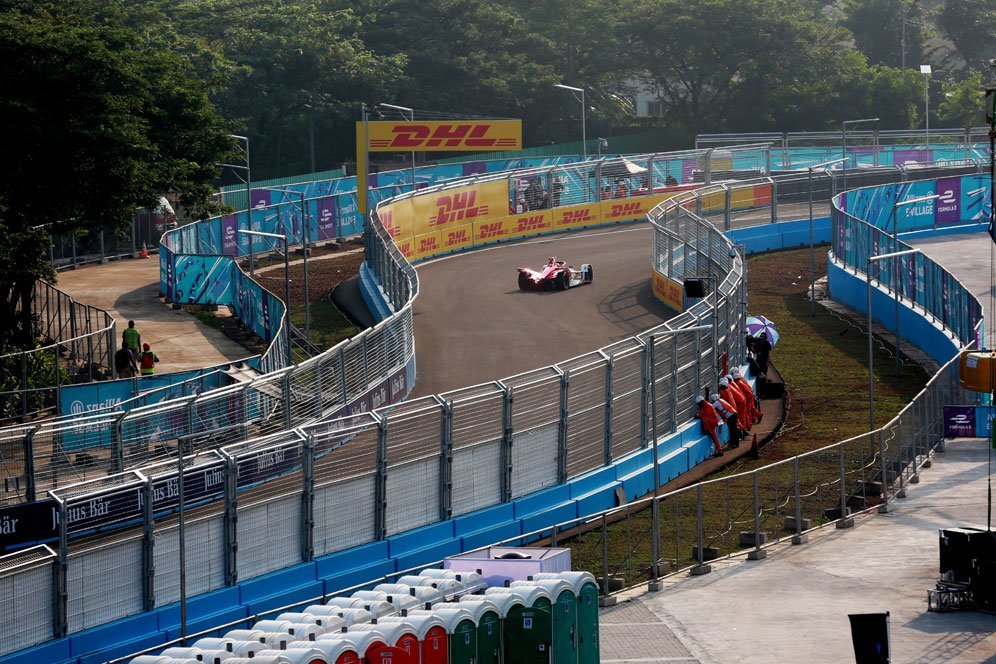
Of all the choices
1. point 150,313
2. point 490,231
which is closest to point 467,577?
point 150,313

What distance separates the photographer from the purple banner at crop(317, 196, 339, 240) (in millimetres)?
65062

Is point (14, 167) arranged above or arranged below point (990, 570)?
above

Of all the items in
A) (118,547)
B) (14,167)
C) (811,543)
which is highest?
(14,167)

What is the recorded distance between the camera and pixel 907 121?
108 metres

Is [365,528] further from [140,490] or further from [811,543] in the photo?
[811,543]

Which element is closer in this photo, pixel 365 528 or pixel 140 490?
pixel 140 490

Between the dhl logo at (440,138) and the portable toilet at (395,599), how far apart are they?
158 feet

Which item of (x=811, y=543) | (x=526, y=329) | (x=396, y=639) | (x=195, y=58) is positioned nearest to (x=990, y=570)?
(x=811, y=543)

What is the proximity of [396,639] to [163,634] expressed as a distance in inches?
210

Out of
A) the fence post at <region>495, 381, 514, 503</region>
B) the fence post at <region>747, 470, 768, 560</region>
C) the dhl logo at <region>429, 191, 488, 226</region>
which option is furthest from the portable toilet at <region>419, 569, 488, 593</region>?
the dhl logo at <region>429, 191, 488, 226</region>

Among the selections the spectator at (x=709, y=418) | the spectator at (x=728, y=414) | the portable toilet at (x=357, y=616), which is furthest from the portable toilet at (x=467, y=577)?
the spectator at (x=728, y=414)

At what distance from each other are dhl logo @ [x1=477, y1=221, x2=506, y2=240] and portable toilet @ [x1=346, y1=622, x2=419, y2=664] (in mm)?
41938

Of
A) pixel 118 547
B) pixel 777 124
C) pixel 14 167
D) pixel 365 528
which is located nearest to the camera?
pixel 118 547

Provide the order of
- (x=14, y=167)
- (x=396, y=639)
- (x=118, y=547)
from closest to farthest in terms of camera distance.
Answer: (x=396, y=639) < (x=118, y=547) < (x=14, y=167)
